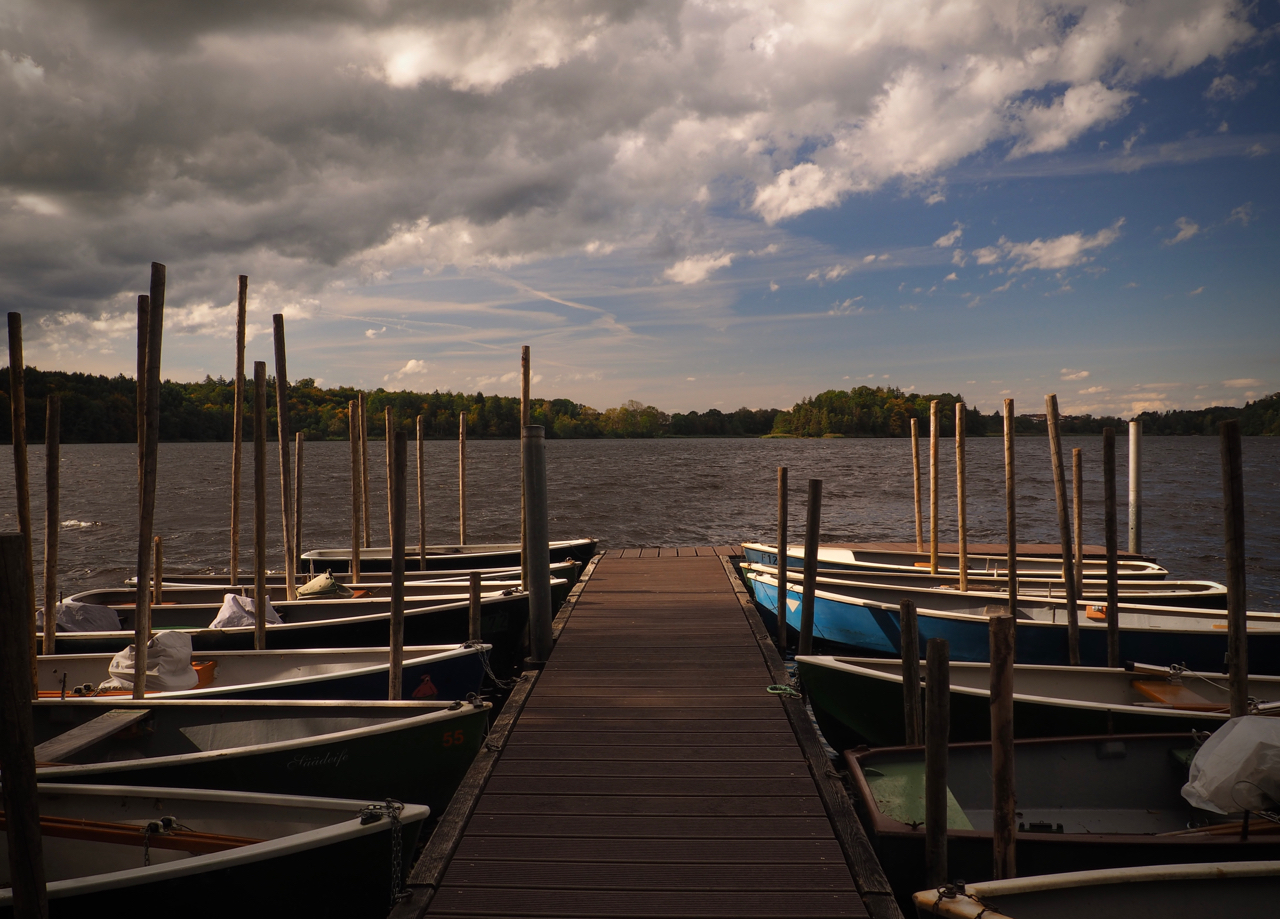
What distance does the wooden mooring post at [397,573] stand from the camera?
20.3 feet

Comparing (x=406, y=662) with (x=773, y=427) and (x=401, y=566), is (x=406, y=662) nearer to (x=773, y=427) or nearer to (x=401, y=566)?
(x=401, y=566)

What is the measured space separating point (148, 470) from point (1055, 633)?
10.2m

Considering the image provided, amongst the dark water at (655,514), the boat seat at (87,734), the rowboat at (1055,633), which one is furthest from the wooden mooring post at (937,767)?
the dark water at (655,514)

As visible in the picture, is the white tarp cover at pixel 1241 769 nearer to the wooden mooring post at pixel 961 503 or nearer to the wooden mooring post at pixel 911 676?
the wooden mooring post at pixel 911 676

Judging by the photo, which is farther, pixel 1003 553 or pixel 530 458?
pixel 1003 553

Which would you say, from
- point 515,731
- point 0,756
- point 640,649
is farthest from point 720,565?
point 0,756

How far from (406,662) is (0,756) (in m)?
4.35

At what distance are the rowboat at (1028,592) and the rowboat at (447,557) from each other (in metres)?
5.25

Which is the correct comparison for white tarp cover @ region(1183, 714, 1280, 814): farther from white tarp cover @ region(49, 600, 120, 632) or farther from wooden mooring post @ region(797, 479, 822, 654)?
white tarp cover @ region(49, 600, 120, 632)

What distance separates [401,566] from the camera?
6469 mm

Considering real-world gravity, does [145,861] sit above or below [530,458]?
below

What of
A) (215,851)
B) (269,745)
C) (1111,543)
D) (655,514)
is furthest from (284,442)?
(655,514)

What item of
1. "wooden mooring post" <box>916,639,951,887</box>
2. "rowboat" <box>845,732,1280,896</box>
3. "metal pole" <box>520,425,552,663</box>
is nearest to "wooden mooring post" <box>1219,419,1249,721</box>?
"rowboat" <box>845,732,1280,896</box>

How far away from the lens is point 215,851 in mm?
4477
